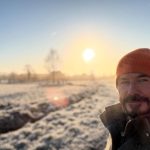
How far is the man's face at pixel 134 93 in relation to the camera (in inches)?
91.2

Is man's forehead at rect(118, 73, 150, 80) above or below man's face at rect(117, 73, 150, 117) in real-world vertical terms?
above

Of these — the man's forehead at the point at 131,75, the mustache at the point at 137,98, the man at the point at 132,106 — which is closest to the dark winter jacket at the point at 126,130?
the man at the point at 132,106

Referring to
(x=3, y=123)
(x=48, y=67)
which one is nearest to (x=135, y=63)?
(x=3, y=123)

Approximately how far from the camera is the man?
225cm

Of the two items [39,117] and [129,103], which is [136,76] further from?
[39,117]

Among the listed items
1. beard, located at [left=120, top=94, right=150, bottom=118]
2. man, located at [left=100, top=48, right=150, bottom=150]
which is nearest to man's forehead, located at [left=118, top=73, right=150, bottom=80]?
man, located at [left=100, top=48, right=150, bottom=150]

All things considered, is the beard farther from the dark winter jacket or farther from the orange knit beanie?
the orange knit beanie

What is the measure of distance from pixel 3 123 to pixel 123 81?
10.5 meters

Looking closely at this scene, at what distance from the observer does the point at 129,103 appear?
7.76 ft

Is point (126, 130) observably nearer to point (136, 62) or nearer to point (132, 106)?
point (132, 106)

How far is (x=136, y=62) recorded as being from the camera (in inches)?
96.0

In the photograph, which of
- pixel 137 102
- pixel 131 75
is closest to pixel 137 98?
pixel 137 102

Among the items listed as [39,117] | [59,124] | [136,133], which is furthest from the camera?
[39,117]

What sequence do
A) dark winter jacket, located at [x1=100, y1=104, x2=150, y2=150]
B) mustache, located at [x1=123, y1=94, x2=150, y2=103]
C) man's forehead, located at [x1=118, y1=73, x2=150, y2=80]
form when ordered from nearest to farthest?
dark winter jacket, located at [x1=100, y1=104, x2=150, y2=150] → mustache, located at [x1=123, y1=94, x2=150, y2=103] → man's forehead, located at [x1=118, y1=73, x2=150, y2=80]
